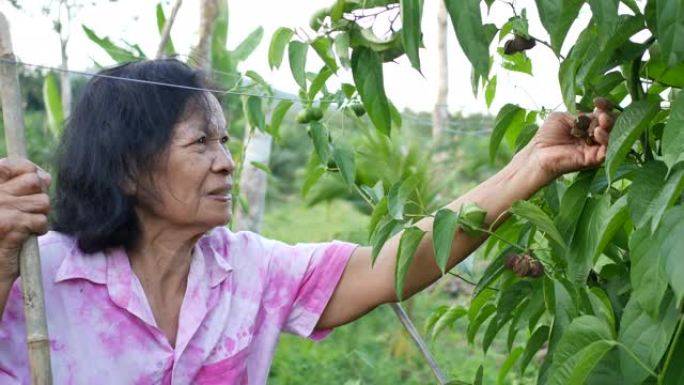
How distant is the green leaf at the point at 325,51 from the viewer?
1.41m

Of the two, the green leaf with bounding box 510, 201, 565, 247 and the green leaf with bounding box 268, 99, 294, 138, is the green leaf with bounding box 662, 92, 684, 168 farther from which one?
the green leaf with bounding box 268, 99, 294, 138

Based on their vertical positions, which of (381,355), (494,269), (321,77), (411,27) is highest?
(411,27)

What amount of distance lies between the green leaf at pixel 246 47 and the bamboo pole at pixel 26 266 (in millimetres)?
1828

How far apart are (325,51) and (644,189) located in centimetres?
47

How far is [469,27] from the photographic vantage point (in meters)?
0.98

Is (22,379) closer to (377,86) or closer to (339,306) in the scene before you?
(339,306)

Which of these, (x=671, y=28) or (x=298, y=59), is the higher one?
(x=671, y=28)

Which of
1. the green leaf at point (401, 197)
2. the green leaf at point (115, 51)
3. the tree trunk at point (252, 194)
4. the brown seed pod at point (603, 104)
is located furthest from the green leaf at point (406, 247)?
the tree trunk at point (252, 194)

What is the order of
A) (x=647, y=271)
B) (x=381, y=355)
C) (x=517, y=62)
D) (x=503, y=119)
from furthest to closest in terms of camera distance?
(x=381, y=355), (x=517, y=62), (x=503, y=119), (x=647, y=271)

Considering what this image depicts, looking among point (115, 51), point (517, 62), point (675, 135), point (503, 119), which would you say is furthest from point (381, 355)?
point (675, 135)

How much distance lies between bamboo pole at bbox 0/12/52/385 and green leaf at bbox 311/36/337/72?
35cm

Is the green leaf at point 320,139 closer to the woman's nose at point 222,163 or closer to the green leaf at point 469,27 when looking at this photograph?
the woman's nose at point 222,163

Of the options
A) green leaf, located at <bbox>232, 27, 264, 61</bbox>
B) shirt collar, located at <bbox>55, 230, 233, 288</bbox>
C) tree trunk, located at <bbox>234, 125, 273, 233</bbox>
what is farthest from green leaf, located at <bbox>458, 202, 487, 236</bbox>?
tree trunk, located at <bbox>234, 125, 273, 233</bbox>

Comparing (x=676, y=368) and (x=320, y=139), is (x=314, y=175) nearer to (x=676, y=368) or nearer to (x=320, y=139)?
(x=320, y=139)
